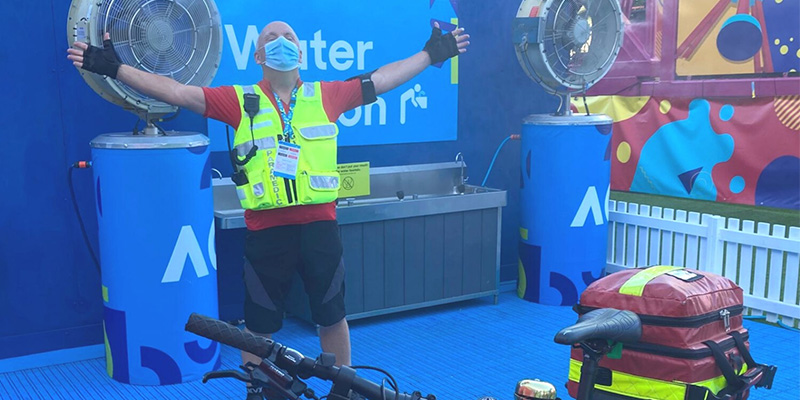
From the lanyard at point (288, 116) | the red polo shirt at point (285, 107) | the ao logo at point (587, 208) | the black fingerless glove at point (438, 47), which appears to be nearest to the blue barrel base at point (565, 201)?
the ao logo at point (587, 208)

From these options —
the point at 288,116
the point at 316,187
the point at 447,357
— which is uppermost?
the point at 288,116

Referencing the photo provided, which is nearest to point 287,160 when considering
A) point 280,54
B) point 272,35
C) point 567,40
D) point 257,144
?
point 257,144

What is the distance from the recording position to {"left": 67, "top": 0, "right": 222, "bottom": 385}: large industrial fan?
362 cm

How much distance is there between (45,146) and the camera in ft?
13.5

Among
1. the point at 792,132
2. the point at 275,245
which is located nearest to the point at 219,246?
the point at 275,245

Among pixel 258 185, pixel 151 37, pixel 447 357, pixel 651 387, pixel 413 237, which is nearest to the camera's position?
pixel 651 387

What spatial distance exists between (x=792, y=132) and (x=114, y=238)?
7.22m

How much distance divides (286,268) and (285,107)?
0.73m

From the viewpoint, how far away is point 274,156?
334 centimetres

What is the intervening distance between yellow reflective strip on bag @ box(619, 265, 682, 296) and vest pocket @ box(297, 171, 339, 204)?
1425 mm

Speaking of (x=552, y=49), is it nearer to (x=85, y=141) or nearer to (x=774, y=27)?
(x=85, y=141)

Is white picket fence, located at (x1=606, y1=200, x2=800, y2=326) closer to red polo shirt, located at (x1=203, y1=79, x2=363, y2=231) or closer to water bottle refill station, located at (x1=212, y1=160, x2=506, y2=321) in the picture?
water bottle refill station, located at (x1=212, y1=160, x2=506, y2=321)

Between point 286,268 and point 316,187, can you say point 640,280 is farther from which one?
point 286,268

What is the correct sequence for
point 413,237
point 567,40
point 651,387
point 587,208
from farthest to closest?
point 587,208
point 567,40
point 413,237
point 651,387
